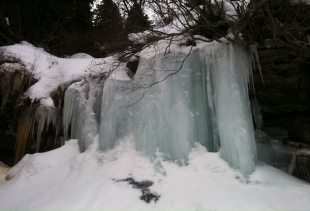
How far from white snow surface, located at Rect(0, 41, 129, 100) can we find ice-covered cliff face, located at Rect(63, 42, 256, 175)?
2.47 ft

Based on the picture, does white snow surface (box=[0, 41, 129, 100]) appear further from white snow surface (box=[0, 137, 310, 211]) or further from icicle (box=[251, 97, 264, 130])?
icicle (box=[251, 97, 264, 130])

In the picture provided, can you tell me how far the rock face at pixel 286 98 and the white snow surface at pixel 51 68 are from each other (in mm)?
2657

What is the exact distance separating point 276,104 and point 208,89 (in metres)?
1.63

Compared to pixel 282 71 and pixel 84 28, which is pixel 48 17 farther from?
pixel 282 71

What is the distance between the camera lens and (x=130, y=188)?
314 centimetres

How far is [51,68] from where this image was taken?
18.6 feet

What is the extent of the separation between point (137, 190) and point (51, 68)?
4.14 meters

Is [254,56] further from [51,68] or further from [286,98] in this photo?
[51,68]

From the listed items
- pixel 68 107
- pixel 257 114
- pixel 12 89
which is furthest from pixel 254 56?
pixel 12 89

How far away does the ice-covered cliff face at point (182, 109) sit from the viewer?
3.35 metres

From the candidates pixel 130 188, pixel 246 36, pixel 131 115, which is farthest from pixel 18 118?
pixel 246 36

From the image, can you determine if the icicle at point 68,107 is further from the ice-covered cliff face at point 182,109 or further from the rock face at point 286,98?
the rock face at point 286,98

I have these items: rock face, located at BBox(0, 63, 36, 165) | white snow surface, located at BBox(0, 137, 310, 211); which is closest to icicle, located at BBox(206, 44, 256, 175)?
white snow surface, located at BBox(0, 137, 310, 211)

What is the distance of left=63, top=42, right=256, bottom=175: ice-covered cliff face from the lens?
132 inches
